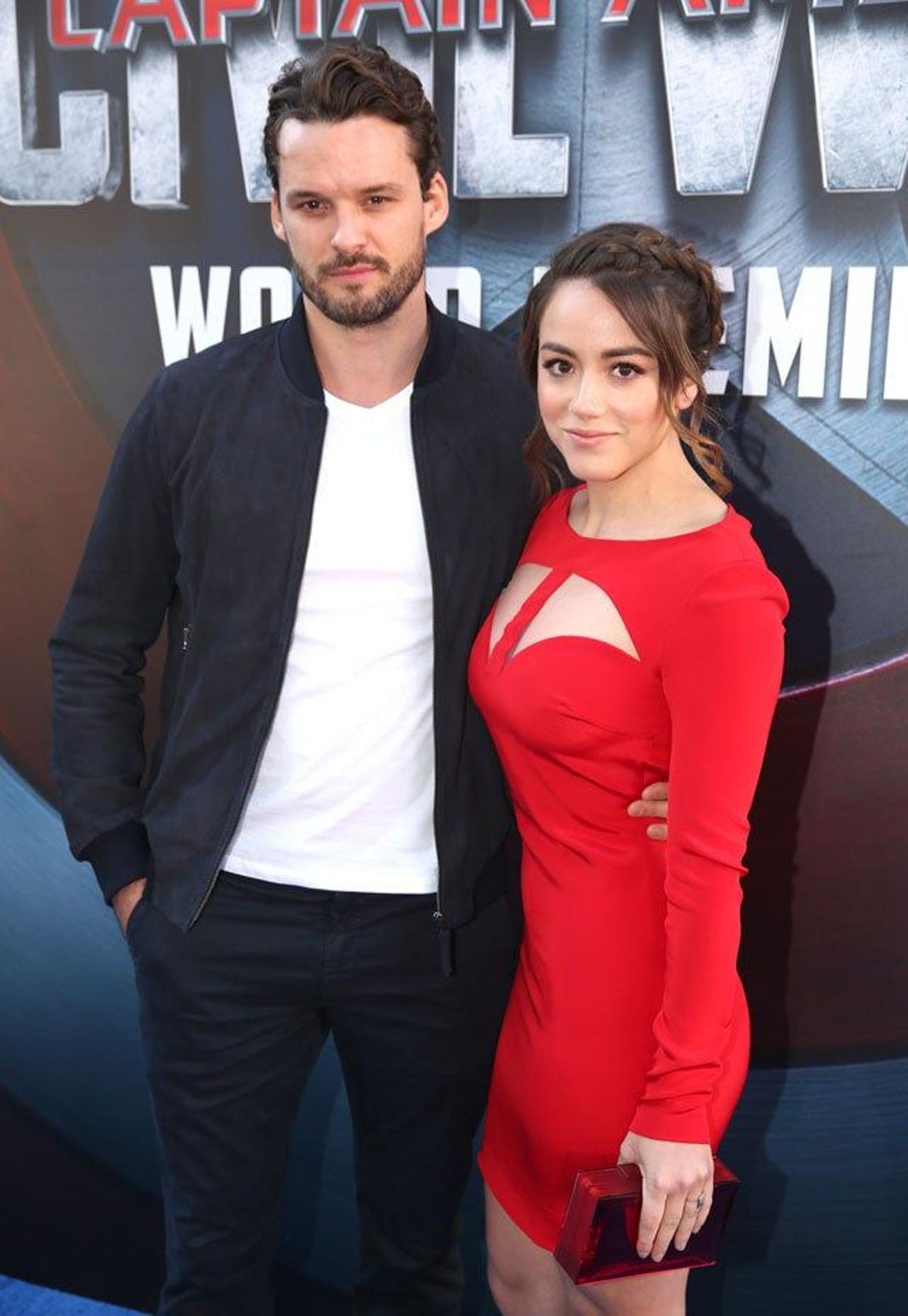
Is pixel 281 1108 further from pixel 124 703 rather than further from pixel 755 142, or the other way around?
pixel 755 142

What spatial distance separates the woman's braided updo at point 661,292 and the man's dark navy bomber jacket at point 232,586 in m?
0.31

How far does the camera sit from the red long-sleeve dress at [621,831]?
1380 mm

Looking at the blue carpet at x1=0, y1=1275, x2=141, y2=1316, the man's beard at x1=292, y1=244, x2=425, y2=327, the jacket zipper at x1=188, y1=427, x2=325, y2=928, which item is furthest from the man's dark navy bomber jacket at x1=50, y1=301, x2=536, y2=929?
the blue carpet at x1=0, y1=1275, x2=141, y2=1316

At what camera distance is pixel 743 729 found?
4.46 ft

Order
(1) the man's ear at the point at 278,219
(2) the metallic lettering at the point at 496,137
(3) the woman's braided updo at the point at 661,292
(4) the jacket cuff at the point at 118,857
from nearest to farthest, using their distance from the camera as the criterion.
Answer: (3) the woman's braided updo at the point at 661,292 → (1) the man's ear at the point at 278,219 → (4) the jacket cuff at the point at 118,857 → (2) the metallic lettering at the point at 496,137

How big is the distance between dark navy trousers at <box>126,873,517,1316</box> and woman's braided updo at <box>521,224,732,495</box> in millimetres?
784

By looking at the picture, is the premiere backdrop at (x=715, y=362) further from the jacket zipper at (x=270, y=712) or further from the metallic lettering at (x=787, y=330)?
the jacket zipper at (x=270, y=712)

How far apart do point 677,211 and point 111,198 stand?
1.02 m

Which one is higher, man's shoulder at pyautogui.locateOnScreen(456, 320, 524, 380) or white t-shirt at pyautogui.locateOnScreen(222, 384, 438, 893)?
man's shoulder at pyautogui.locateOnScreen(456, 320, 524, 380)

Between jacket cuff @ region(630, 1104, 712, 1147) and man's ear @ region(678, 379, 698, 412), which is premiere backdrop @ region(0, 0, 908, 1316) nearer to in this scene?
man's ear @ region(678, 379, 698, 412)

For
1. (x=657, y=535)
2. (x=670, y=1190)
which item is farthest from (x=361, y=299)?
(x=670, y=1190)

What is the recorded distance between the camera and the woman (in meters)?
1.39

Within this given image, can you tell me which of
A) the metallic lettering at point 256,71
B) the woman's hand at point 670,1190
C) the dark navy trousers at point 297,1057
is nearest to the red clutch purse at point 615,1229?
the woman's hand at point 670,1190

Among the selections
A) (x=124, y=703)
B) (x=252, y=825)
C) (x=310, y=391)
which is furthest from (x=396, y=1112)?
(x=310, y=391)
